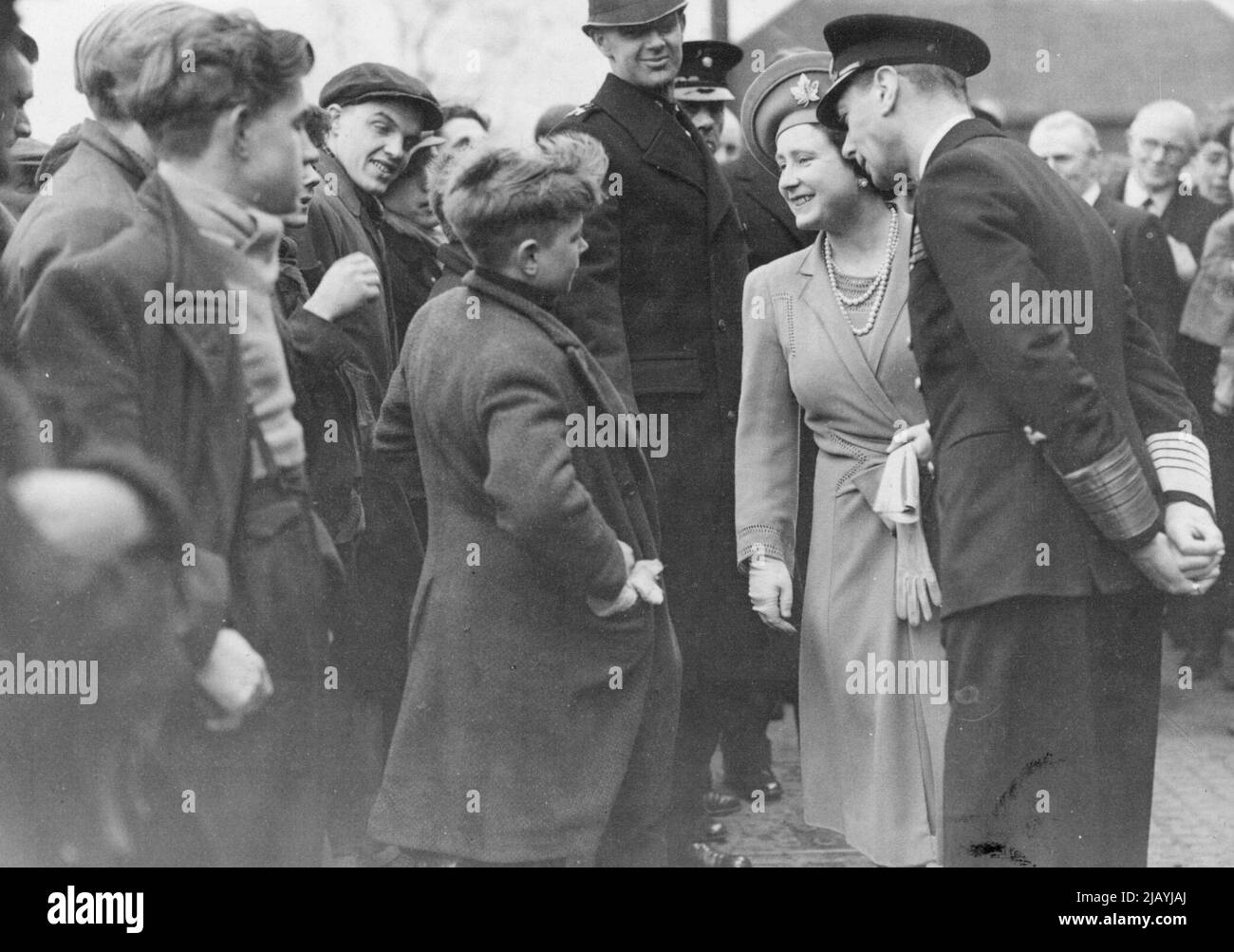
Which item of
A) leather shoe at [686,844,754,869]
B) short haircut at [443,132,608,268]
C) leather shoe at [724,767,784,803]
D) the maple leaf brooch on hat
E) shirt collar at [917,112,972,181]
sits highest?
the maple leaf brooch on hat

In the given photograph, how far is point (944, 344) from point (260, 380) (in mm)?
1730

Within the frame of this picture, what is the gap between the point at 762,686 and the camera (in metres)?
5.10

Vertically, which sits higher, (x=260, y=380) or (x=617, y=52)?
(x=617, y=52)

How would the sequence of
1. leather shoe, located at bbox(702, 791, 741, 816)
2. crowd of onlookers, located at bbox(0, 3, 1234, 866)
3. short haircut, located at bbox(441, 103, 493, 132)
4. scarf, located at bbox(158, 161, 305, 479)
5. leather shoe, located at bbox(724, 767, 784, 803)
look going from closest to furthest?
crowd of onlookers, located at bbox(0, 3, 1234, 866) < scarf, located at bbox(158, 161, 305, 479) < short haircut, located at bbox(441, 103, 493, 132) < leather shoe, located at bbox(702, 791, 741, 816) < leather shoe, located at bbox(724, 767, 784, 803)

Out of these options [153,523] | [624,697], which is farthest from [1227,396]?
[153,523]

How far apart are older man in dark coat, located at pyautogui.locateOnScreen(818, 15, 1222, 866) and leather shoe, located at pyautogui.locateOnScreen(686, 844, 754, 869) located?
0.58m

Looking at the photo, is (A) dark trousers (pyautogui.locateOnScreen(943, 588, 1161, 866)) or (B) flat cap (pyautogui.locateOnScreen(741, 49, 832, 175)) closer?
(A) dark trousers (pyautogui.locateOnScreen(943, 588, 1161, 866))

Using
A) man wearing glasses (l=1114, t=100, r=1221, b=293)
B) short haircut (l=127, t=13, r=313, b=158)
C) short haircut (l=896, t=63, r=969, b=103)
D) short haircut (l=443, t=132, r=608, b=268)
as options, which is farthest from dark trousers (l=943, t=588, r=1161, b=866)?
short haircut (l=127, t=13, r=313, b=158)

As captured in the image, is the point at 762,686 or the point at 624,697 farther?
the point at 762,686

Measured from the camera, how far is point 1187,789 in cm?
495

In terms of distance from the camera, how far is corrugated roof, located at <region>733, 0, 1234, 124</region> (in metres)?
4.80

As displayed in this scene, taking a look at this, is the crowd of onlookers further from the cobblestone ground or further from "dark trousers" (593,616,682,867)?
the cobblestone ground

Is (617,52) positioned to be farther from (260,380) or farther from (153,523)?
(153,523)

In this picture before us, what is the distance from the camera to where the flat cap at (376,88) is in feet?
15.5
